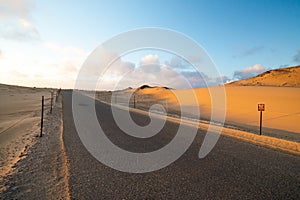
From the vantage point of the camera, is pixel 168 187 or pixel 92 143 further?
pixel 92 143

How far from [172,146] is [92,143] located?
287 cm

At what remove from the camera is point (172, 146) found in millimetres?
7055

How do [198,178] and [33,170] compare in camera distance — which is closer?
[198,178]

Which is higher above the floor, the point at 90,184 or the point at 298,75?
the point at 298,75

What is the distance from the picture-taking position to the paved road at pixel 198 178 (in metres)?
3.67

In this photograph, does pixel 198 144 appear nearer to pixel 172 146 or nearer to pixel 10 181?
pixel 172 146

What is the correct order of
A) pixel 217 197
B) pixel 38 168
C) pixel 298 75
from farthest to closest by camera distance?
pixel 298 75 → pixel 38 168 → pixel 217 197

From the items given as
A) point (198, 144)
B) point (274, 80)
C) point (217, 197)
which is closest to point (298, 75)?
point (274, 80)

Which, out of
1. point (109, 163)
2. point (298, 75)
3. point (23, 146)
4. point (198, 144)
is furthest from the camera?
point (298, 75)

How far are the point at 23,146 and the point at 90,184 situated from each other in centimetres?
448

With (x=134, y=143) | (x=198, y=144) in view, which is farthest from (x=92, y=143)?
(x=198, y=144)

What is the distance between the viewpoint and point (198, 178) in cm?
435

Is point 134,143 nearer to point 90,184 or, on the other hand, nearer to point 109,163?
point 109,163

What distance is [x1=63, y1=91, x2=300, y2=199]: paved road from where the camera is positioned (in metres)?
3.67
